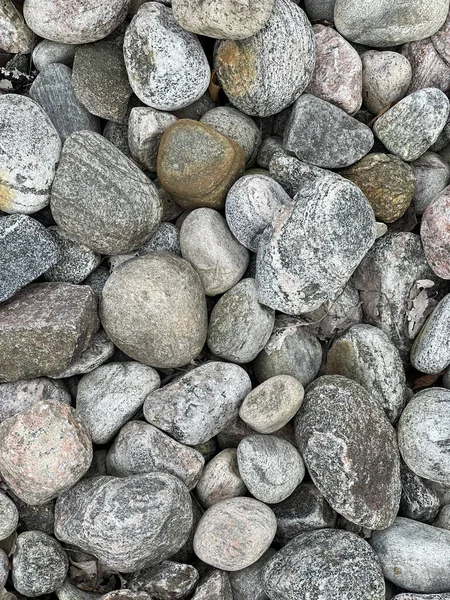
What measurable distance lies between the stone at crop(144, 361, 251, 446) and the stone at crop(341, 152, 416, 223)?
31.1 inches

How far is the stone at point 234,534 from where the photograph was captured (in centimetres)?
203

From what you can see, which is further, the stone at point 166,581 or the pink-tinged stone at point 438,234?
the pink-tinged stone at point 438,234

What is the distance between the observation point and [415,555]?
2.11 metres

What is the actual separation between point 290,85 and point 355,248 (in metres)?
0.62

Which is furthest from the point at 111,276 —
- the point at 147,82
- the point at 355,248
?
the point at 355,248

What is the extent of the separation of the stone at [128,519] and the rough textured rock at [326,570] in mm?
332

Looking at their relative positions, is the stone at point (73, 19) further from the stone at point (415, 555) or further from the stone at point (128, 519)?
the stone at point (415, 555)

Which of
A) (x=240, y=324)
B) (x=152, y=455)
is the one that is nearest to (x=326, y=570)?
(x=152, y=455)

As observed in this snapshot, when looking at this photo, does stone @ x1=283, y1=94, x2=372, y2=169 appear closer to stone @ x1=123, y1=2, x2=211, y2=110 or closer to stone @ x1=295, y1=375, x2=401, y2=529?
stone @ x1=123, y1=2, x2=211, y2=110

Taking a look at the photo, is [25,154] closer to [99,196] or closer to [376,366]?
[99,196]

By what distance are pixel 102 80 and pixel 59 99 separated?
17 centimetres

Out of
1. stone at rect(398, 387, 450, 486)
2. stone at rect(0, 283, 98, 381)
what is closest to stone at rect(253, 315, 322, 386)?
stone at rect(398, 387, 450, 486)

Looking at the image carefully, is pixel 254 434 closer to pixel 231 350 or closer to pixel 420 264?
pixel 231 350

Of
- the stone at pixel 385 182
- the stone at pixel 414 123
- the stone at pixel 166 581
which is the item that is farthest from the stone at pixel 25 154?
the stone at pixel 166 581
